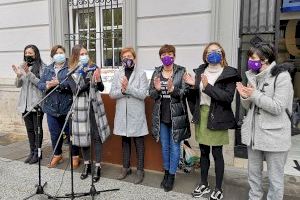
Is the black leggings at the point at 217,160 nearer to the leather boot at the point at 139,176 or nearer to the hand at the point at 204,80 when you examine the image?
the hand at the point at 204,80

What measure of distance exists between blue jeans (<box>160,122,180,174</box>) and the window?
250 centimetres

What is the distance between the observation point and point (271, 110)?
9.50 feet

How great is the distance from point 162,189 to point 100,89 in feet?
4.98

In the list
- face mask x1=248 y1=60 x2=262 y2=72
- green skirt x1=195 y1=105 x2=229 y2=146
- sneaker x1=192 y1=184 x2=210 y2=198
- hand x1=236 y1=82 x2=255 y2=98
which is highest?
face mask x1=248 y1=60 x2=262 y2=72

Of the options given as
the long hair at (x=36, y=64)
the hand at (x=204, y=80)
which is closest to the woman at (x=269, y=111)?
the hand at (x=204, y=80)

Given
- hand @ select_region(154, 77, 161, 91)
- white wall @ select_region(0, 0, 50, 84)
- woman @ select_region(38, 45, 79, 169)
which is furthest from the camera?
white wall @ select_region(0, 0, 50, 84)

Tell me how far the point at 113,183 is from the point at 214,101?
175 centimetres

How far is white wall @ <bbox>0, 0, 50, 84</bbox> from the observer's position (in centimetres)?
638

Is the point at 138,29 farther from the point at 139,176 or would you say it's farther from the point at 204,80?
the point at 139,176

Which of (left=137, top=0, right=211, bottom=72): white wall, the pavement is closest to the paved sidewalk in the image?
the pavement

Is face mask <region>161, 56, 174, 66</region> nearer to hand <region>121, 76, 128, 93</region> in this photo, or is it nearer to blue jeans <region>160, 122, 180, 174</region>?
hand <region>121, 76, 128, 93</region>

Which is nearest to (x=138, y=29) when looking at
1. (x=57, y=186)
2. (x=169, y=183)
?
(x=169, y=183)

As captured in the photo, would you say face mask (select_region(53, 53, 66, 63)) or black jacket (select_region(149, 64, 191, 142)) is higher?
face mask (select_region(53, 53, 66, 63))

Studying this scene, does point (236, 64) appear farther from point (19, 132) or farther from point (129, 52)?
point (19, 132)
